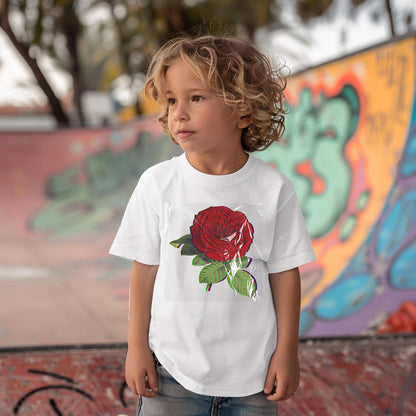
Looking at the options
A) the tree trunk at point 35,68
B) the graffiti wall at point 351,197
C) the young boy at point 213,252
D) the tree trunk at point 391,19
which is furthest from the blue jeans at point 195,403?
the tree trunk at point 35,68

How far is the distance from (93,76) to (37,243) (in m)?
38.6

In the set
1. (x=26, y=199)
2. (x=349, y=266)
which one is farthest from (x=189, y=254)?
(x=26, y=199)

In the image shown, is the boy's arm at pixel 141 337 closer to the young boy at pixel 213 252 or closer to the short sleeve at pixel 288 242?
the young boy at pixel 213 252

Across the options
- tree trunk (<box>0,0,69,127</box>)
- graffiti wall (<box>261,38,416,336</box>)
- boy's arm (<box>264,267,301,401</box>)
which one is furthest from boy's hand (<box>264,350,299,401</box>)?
tree trunk (<box>0,0,69,127</box>)

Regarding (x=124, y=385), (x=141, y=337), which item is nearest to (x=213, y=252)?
(x=141, y=337)

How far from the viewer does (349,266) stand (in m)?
4.46

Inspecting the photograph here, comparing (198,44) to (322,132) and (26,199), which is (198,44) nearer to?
(322,132)

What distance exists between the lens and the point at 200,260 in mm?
1478

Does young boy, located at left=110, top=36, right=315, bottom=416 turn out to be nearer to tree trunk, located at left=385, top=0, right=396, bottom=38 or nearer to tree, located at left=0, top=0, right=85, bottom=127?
tree trunk, located at left=385, top=0, right=396, bottom=38

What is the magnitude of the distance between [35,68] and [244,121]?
14.1 metres

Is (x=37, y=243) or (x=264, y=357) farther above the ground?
(x=264, y=357)

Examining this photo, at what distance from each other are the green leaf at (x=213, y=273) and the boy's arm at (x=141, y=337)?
0.17 m

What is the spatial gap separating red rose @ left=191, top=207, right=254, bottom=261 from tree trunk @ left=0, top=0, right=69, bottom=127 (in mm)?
12846

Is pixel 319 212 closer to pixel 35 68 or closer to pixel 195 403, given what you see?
pixel 195 403
